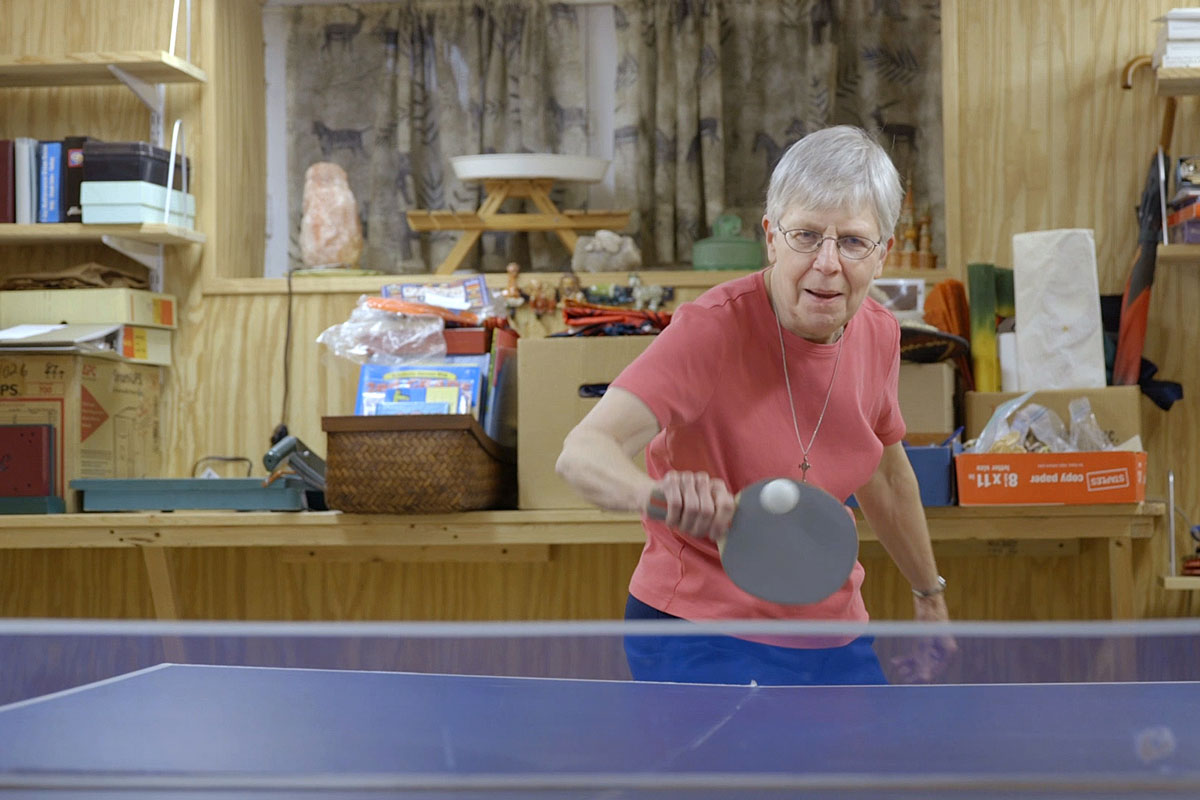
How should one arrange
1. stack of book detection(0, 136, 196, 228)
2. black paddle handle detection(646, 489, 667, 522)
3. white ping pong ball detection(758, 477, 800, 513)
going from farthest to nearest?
stack of book detection(0, 136, 196, 228), black paddle handle detection(646, 489, 667, 522), white ping pong ball detection(758, 477, 800, 513)

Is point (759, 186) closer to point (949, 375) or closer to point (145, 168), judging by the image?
point (949, 375)

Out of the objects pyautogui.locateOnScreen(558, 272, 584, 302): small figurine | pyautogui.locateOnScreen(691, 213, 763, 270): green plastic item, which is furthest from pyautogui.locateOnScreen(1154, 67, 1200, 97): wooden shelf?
pyautogui.locateOnScreen(558, 272, 584, 302): small figurine

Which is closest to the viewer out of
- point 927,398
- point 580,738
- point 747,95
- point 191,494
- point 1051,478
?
point 580,738

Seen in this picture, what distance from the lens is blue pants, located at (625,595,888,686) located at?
1400 millimetres

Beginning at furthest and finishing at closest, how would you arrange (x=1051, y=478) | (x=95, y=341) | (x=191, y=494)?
1. (x=95, y=341)
2. (x=191, y=494)
3. (x=1051, y=478)

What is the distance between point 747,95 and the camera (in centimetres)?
385

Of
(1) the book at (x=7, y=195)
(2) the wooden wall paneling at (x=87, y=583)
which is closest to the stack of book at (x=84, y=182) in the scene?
(1) the book at (x=7, y=195)

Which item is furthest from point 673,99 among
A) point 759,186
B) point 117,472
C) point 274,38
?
point 117,472

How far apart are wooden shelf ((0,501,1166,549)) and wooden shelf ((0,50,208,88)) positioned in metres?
1.08

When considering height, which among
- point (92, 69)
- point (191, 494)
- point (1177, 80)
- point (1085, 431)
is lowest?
point (191, 494)

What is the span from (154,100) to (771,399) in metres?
2.41

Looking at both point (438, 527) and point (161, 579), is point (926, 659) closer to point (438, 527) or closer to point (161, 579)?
point (438, 527)

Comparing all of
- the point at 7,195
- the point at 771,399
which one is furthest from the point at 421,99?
the point at 771,399

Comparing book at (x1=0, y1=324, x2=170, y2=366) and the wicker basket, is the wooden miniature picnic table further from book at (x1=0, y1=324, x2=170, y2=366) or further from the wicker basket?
the wicker basket
